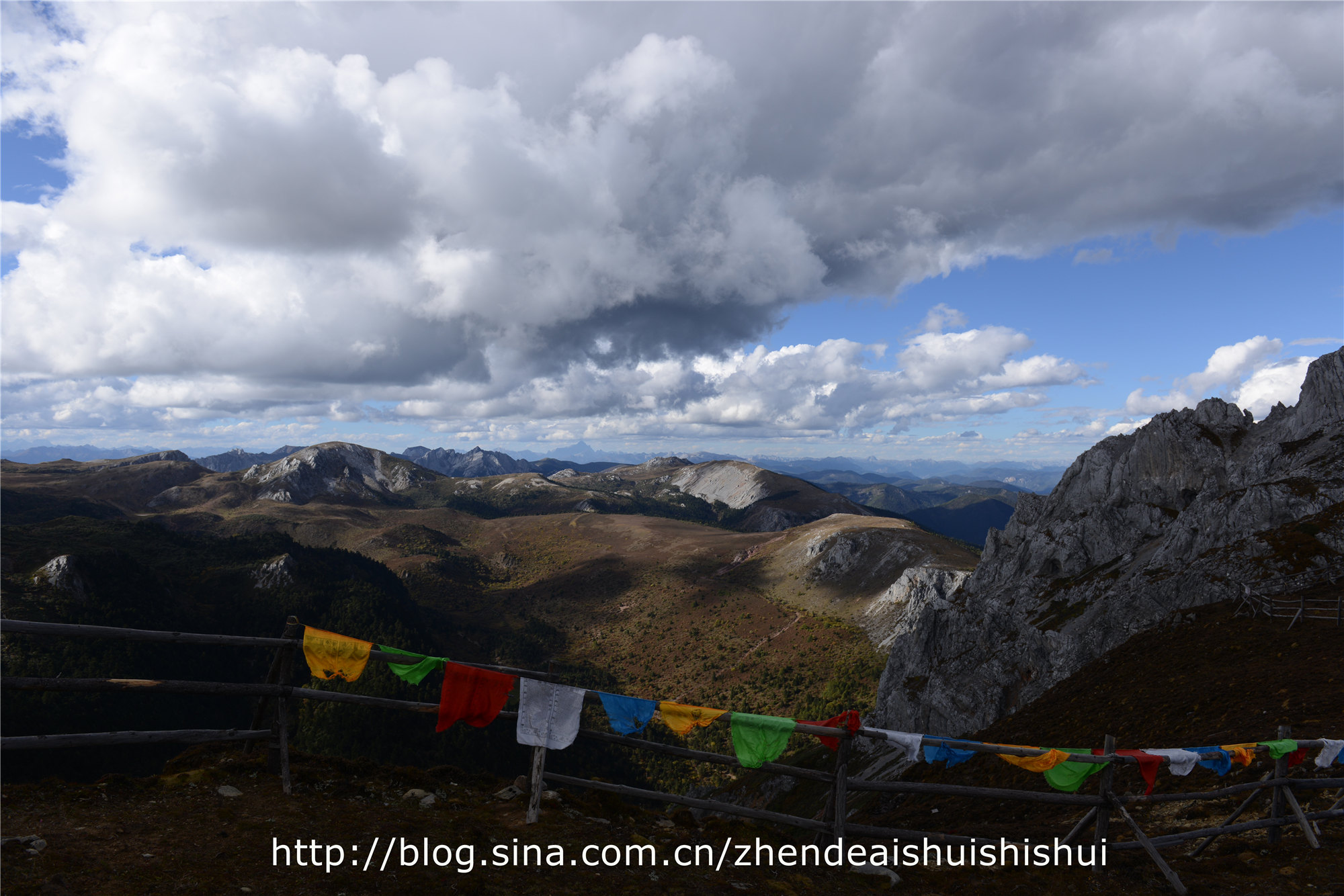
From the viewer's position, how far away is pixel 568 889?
8.96 metres

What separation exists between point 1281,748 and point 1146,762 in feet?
8.28

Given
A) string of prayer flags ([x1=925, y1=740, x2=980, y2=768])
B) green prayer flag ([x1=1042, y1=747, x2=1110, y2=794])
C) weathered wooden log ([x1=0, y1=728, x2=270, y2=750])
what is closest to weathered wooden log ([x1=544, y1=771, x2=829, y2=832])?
string of prayer flags ([x1=925, y1=740, x2=980, y2=768])

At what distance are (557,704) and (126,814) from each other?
7.06 m

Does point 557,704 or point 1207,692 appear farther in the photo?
point 1207,692

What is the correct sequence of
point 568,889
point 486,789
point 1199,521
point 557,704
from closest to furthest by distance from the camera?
point 568,889 < point 557,704 < point 486,789 < point 1199,521

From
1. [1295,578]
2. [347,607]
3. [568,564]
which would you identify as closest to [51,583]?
[347,607]

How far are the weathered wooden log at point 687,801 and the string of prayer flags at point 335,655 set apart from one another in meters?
4.76

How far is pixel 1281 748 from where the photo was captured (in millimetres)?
11648

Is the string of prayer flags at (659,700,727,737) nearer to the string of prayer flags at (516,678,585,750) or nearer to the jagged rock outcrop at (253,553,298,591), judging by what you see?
the string of prayer flags at (516,678,585,750)

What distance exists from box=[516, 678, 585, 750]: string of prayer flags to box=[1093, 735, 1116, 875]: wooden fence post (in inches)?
408

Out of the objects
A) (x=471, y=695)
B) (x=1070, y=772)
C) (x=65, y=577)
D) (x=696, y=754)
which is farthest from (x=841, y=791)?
(x=65, y=577)

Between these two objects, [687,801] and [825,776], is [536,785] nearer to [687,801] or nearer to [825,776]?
[687,801]

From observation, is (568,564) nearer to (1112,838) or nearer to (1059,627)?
(1059,627)

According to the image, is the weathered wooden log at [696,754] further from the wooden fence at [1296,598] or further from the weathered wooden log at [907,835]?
the wooden fence at [1296,598]
